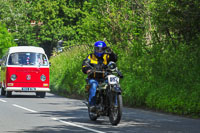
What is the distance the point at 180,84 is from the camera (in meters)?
15.5

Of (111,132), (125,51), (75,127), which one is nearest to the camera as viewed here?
(111,132)

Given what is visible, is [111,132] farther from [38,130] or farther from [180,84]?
[180,84]

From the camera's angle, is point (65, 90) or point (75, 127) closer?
point (75, 127)

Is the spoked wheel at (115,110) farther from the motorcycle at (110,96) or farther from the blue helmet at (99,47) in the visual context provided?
the blue helmet at (99,47)

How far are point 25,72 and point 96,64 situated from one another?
12346mm

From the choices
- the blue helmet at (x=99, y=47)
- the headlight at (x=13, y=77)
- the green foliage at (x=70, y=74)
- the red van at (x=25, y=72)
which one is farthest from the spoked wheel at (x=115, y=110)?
the headlight at (x=13, y=77)

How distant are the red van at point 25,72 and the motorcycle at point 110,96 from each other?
38.6ft

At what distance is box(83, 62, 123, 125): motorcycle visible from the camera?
11016mm

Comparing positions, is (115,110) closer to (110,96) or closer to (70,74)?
(110,96)

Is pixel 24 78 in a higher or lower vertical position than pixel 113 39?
lower

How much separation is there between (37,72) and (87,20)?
329 cm

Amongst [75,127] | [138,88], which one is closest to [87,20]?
[138,88]

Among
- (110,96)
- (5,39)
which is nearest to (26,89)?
(110,96)

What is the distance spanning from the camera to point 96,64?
39.3ft
